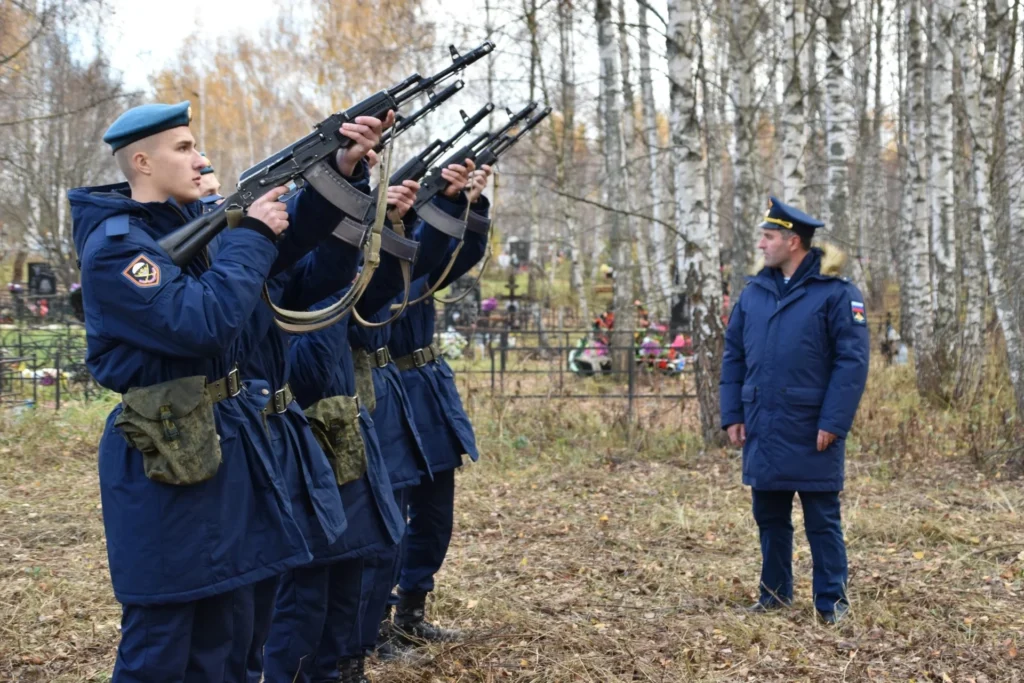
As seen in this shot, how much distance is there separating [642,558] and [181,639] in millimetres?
3898

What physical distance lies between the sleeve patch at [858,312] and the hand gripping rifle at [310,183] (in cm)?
248

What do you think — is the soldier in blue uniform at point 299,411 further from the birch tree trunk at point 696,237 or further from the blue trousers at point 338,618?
the birch tree trunk at point 696,237

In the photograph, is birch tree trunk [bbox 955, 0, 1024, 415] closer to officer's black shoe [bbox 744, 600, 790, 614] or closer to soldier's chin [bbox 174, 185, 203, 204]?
officer's black shoe [bbox 744, 600, 790, 614]

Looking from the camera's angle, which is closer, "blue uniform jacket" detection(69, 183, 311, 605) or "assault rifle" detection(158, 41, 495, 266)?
"blue uniform jacket" detection(69, 183, 311, 605)

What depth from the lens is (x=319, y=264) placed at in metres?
3.49

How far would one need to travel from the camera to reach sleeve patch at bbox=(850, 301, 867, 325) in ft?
16.2

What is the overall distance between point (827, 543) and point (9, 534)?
15.9ft

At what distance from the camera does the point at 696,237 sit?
9453 millimetres

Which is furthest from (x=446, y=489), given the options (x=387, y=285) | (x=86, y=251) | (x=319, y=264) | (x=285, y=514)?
(x=86, y=251)

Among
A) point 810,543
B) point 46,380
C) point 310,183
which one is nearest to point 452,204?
point 310,183

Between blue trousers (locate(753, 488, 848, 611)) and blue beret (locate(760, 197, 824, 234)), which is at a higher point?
blue beret (locate(760, 197, 824, 234))

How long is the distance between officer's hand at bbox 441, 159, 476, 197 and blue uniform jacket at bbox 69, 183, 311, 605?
5.79 feet

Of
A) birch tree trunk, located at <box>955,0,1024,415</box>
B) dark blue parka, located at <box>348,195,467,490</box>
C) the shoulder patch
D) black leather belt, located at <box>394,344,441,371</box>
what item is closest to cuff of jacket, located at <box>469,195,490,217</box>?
dark blue parka, located at <box>348,195,467,490</box>

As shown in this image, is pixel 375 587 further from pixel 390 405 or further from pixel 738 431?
pixel 738 431
